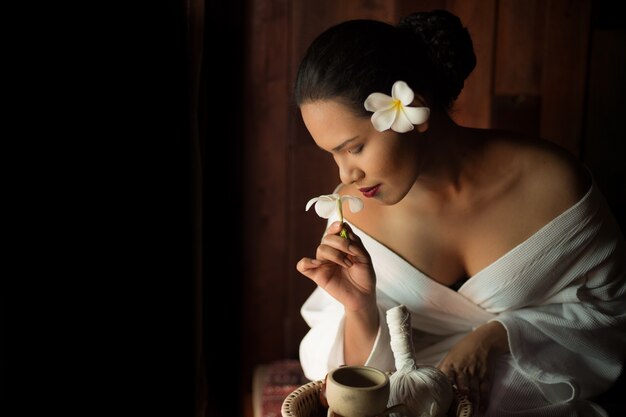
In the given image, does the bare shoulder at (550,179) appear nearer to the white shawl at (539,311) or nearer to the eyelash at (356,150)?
the white shawl at (539,311)

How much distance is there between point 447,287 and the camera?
1417 mm

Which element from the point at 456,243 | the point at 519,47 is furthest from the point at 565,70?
the point at 456,243

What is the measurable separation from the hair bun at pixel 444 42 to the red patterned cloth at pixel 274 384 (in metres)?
0.88

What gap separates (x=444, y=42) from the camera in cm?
126

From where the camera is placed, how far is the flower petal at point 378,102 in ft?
3.62

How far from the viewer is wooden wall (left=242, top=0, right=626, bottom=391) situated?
70.9 inches

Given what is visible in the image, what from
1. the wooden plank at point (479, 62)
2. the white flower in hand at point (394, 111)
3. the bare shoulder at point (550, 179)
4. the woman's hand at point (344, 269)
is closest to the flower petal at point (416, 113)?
the white flower in hand at point (394, 111)

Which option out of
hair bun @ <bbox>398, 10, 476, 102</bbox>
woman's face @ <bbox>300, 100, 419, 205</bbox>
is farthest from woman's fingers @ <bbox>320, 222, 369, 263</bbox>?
hair bun @ <bbox>398, 10, 476, 102</bbox>

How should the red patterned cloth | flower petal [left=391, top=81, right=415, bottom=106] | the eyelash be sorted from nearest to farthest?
flower petal [left=391, top=81, right=415, bottom=106], the eyelash, the red patterned cloth

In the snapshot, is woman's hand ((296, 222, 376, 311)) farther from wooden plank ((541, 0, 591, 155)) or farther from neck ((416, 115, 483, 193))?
wooden plank ((541, 0, 591, 155))

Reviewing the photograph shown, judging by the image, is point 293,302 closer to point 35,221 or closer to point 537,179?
point 537,179

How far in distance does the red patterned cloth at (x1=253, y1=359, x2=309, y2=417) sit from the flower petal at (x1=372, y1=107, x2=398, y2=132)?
0.82m

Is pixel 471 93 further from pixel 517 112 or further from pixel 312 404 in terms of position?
pixel 312 404

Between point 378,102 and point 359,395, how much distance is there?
1.55 ft
